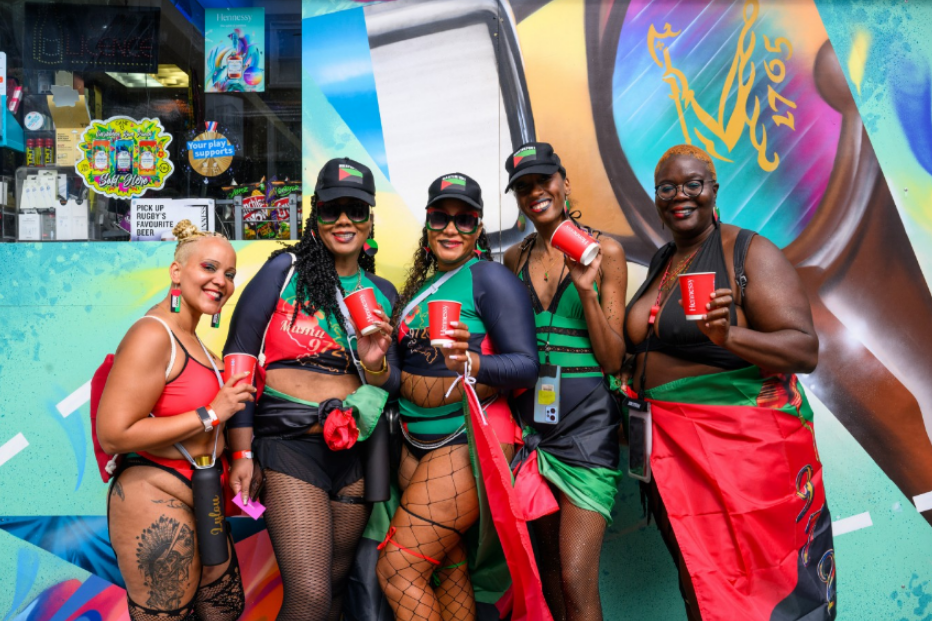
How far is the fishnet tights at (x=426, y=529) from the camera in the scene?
8.73 feet

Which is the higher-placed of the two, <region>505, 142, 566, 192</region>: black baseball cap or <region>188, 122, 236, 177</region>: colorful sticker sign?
<region>188, 122, 236, 177</region>: colorful sticker sign

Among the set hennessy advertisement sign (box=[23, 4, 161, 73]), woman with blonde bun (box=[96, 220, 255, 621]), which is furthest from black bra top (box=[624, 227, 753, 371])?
hennessy advertisement sign (box=[23, 4, 161, 73])

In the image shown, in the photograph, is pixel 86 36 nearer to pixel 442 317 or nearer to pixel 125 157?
pixel 125 157

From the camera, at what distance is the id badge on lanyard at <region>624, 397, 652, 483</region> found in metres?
2.82

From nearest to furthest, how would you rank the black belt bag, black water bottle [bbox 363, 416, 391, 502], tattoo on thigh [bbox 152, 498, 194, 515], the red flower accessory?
tattoo on thigh [bbox 152, 498, 194, 515] < the red flower accessory < the black belt bag < black water bottle [bbox 363, 416, 391, 502]

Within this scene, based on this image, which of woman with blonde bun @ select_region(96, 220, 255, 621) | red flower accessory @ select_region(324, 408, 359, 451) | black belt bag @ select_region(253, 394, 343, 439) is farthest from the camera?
black belt bag @ select_region(253, 394, 343, 439)

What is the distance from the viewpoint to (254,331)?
2760 mm

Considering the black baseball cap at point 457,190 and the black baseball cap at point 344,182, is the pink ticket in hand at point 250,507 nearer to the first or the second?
the black baseball cap at point 344,182

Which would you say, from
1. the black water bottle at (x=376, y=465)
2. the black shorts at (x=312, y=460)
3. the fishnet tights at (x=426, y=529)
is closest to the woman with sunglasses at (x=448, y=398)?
the fishnet tights at (x=426, y=529)

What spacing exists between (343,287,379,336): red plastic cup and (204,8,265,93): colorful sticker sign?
215 centimetres

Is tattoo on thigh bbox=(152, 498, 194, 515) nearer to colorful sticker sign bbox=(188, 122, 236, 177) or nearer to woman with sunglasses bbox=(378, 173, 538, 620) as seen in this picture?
woman with sunglasses bbox=(378, 173, 538, 620)

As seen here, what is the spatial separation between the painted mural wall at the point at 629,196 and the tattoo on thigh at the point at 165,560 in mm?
1282

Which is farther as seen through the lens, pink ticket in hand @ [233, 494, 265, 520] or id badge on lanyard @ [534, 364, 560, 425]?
id badge on lanyard @ [534, 364, 560, 425]

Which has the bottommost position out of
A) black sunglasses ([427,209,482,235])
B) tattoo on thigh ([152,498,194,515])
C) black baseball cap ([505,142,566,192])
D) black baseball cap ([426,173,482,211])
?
tattoo on thigh ([152,498,194,515])
